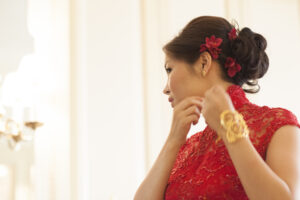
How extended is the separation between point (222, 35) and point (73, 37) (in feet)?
5.00

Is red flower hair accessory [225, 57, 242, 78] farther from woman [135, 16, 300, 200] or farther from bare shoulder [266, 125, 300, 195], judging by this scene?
bare shoulder [266, 125, 300, 195]

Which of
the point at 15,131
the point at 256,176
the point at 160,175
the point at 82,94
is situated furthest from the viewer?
the point at 82,94

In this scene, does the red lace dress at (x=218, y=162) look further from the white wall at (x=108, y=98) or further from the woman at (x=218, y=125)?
the white wall at (x=108, y=98)

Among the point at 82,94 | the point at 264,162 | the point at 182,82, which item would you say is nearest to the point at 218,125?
the point at 264,162

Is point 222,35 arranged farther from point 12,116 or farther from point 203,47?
point 12,116

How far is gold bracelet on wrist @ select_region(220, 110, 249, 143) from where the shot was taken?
1.36 metres

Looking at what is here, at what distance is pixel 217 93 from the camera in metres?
1.46

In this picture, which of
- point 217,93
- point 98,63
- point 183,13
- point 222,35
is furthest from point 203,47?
point 183,13

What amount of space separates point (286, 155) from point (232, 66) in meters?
0.45

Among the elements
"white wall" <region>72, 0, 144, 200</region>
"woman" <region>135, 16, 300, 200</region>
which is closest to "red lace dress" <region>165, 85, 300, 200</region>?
"woman" <region>135, 16, 300, 200</region>

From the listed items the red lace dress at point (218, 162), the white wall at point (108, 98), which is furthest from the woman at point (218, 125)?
the white wall at point (108, 98)

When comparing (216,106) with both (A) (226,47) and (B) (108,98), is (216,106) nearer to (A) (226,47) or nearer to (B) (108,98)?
(A) (226,47)

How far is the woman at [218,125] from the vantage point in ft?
4.49

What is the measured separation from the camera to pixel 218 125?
1429 millimetres
